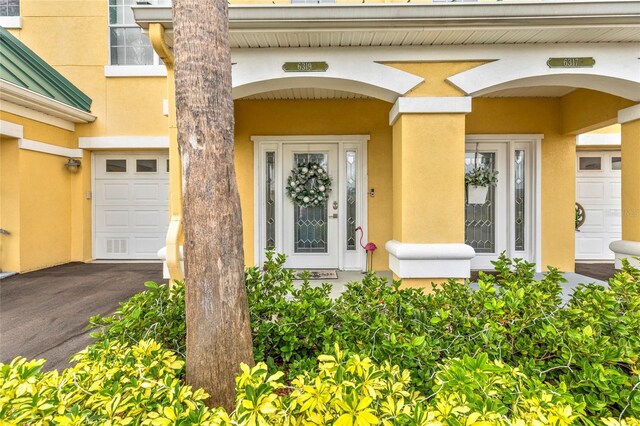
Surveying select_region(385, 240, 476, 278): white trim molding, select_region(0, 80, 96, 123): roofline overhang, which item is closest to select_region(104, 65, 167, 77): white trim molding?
select_region(0, 80, 96, 123): roofline overhang

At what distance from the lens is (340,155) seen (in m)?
5.28

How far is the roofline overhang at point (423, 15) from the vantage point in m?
3.17

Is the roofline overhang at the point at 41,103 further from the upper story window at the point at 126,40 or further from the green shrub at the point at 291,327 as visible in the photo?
the green shrub at the point at 291,327

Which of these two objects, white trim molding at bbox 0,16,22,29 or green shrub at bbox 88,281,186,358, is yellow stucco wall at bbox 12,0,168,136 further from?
green shrub at bbox 88,281,186,358

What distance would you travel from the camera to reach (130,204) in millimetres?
6633

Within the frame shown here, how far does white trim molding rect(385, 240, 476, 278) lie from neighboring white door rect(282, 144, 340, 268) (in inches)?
72.5

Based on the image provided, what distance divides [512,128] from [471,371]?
4935mm

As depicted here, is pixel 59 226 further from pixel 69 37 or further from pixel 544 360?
pixel 544 360

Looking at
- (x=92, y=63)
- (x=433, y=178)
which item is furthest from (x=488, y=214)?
(x=92, y=63)

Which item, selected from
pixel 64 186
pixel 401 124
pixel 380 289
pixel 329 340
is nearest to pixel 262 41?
pixel 401 124

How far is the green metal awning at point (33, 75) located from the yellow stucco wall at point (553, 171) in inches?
276

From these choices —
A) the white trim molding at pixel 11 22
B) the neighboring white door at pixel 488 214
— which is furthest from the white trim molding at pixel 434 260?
the white trim molding at pixel 11 22

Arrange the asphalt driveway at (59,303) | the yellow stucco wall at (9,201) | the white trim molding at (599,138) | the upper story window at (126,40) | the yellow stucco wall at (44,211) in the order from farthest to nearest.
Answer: the upper story window at (126,40)
the white trim molding at (599,138)
the yellow stucco wall at (44,211)
the yellow stucco wall at (9,201)
the asphalt driveway at (59,303)

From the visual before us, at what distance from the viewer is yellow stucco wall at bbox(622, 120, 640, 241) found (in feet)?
12.4
